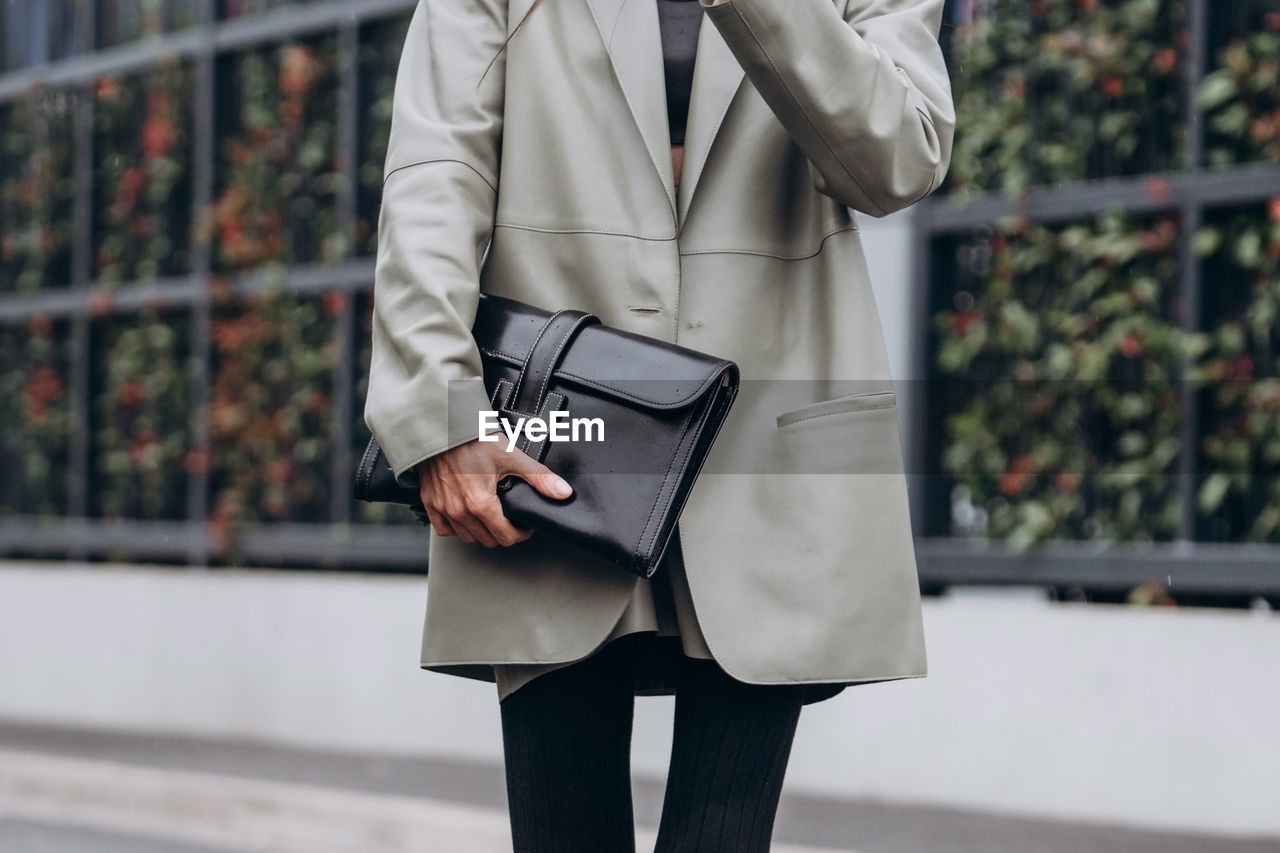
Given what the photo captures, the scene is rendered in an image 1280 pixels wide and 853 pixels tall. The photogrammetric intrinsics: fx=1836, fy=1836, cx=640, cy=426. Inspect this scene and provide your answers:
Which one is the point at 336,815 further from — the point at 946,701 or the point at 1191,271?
the point at 1191,271

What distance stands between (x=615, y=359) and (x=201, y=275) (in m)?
6.82

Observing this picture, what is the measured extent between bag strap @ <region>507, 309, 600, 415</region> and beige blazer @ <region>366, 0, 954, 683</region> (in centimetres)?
5

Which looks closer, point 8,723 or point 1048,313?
point 1048,313

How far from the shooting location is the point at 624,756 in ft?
6.75

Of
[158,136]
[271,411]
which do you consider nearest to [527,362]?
[271,411]

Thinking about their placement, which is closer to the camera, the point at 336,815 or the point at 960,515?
the point at 336,815

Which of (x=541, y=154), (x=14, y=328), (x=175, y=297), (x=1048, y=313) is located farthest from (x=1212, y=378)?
(x=14, y=328)

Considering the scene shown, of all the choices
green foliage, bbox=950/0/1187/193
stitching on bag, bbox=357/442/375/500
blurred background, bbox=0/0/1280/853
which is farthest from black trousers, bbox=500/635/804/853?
green foliage, bbox=950/0/1187/193

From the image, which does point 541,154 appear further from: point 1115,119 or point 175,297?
point 175,297

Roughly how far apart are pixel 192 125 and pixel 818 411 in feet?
23.4

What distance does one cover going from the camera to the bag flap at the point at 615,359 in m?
1.92

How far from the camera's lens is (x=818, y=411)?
2.03m

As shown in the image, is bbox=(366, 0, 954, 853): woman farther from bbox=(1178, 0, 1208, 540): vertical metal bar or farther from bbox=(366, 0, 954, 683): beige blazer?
bbox=(1178, 0, 1208, 540): vertical metal bar

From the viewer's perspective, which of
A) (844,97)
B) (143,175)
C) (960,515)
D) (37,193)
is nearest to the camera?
(844,97)
